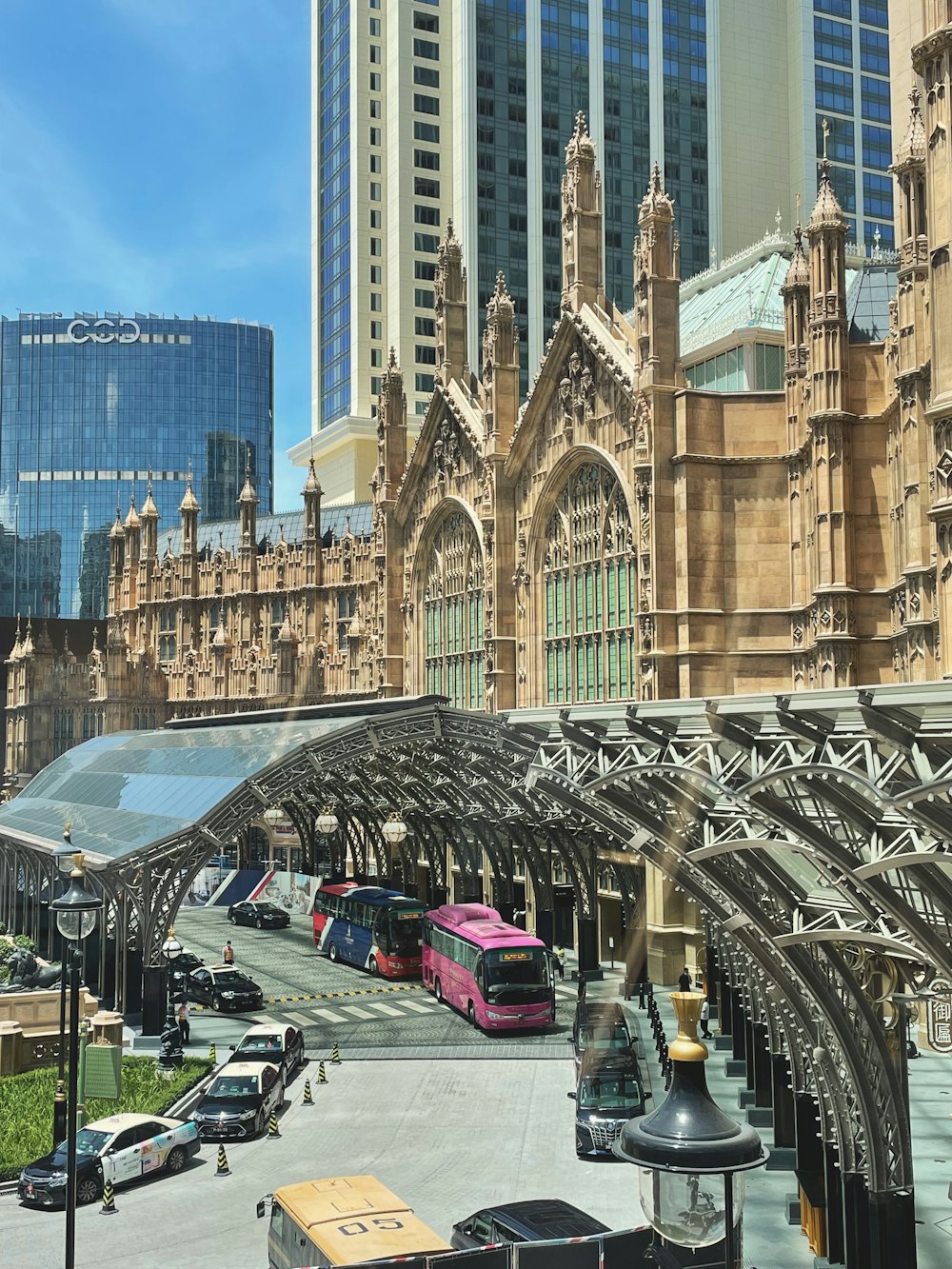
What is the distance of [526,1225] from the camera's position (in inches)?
745

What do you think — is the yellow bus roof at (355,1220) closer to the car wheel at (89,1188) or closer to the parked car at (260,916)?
the car wheel at (89,1188)

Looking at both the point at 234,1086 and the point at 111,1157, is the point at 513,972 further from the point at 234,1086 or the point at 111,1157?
the point at 111,1157

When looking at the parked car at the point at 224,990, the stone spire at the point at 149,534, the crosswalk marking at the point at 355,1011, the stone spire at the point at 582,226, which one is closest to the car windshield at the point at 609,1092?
the crosswalk marking at the point at 355,1011

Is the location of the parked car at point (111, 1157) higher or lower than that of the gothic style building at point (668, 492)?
lower

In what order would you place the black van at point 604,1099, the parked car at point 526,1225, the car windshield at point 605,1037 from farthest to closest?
the car windshield at point 605,1037, the black van at point 604,1099, the parked car at point 526,1225

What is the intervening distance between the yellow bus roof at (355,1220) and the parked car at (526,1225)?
2.86ft

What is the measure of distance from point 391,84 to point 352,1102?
87.6 metres

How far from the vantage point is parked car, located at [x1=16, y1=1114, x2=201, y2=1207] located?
79.8ft

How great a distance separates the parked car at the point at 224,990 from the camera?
41.1m

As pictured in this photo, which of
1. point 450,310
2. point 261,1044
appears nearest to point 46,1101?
point 261,1044

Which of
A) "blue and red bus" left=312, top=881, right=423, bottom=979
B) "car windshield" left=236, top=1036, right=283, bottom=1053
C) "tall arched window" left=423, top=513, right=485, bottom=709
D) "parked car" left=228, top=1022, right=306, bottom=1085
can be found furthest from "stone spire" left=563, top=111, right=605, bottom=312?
"car windshield" left=236, top=1036, right=283, bottom=1053

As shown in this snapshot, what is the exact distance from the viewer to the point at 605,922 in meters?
51.9

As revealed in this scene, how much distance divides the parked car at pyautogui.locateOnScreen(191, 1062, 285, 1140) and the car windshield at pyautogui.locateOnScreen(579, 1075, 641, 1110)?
22.0ft

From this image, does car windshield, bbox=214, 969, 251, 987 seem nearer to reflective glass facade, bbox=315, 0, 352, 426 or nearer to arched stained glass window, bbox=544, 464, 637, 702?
arched stained glass window, bbox=544, 464, 637, 702
